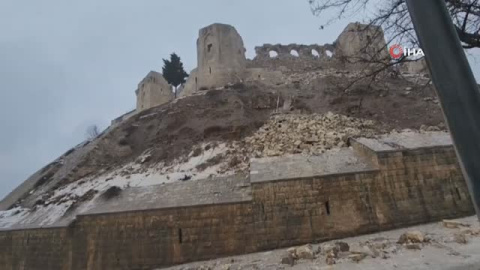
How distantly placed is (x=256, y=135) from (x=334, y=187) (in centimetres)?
603

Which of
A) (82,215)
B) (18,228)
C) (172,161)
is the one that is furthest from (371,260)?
(18,228)

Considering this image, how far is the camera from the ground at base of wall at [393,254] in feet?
18.0

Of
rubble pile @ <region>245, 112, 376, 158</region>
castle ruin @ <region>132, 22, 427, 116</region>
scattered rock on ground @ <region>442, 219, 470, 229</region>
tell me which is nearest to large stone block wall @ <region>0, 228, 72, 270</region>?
rubble pile @ <region>245, 112, 376, 158</region>

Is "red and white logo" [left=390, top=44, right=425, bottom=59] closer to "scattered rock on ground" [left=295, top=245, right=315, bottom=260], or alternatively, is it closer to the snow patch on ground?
"scattered rock on ground" [left=295, top=245, right=315, bottom=260]

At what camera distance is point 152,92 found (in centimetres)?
2986

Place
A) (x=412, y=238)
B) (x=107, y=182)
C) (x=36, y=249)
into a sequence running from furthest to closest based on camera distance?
(x=107, y=182)
(x=36, y=249)
(x=412, y=238)

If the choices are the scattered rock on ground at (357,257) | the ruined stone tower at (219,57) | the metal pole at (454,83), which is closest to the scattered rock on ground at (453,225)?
the scattered rock on ground at (357,257)

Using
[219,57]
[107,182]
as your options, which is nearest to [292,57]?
[219,57]

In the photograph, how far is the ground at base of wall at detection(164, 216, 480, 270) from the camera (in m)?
5.50

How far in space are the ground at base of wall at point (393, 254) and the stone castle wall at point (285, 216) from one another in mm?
557

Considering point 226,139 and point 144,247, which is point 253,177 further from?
point 226,139

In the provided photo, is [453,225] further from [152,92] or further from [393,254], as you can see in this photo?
[152,92]

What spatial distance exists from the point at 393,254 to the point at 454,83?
5323 millimetres

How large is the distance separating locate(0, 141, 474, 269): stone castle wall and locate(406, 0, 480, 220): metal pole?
24.1ft
